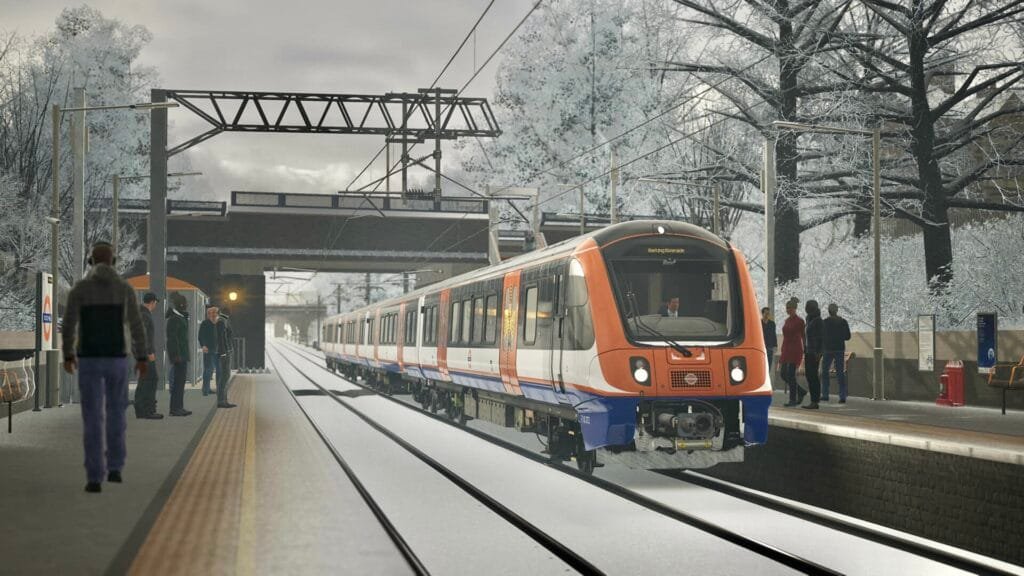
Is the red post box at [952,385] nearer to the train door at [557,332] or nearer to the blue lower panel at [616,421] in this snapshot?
the train door at [557,332]

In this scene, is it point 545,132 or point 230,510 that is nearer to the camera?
point 230,510

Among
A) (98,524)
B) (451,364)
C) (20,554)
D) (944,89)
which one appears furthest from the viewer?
(944,89)

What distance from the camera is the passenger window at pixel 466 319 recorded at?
1962 centimetres

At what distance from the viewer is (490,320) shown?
17781mm

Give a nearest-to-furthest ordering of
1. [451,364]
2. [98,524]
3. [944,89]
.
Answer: [98,524]
[451,364]
[944,89]

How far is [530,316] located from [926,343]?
9.76 m

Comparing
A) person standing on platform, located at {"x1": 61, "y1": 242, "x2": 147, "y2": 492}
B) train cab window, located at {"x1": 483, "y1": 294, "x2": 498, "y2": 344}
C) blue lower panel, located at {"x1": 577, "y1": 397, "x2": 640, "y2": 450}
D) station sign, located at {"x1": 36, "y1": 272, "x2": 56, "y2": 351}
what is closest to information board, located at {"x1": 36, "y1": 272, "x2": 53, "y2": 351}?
station sign, located at {"x1": 36, "y1": 272, "x2": 56, "y2": 351}

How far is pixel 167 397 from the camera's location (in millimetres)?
24984

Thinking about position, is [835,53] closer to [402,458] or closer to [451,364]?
[451,364]

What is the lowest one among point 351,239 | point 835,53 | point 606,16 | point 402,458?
point 402,458

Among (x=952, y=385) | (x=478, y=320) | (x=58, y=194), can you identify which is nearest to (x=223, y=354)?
(x=58, y=194)

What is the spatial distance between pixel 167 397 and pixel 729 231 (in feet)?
105

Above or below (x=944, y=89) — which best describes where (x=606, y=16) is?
above

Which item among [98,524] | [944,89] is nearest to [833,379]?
[944,89]
